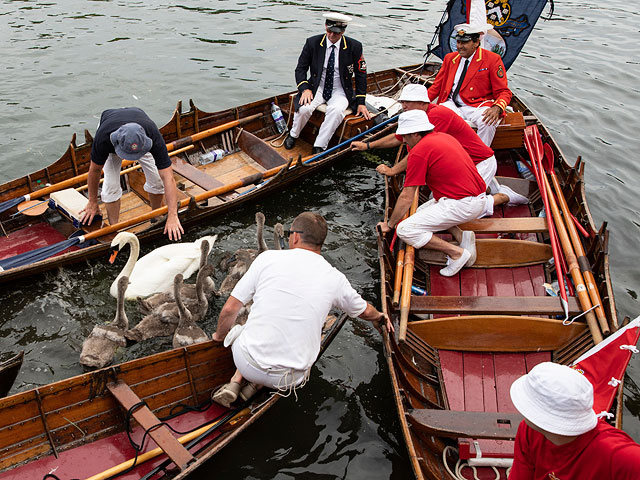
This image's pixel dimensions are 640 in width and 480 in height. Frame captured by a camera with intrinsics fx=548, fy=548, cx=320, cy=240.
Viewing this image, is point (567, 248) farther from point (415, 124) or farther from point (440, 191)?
point (415, 124)

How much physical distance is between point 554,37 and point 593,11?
14.8ft

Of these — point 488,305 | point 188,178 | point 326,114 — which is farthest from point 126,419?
point 326,114

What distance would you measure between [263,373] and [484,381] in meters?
3.02

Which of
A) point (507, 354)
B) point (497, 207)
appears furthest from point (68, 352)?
point (497, 207)

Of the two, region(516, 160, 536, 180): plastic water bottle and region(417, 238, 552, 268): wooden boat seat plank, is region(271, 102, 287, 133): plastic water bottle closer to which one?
region(516, 160, 536, 180): plastic water bottle

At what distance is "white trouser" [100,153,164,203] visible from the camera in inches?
364

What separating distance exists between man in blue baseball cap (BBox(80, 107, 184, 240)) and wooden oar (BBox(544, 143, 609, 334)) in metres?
6.31

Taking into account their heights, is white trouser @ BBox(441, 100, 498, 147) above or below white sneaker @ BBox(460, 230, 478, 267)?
above

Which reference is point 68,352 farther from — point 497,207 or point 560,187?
point 560,187

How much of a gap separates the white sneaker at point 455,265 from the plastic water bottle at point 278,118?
6356 mm

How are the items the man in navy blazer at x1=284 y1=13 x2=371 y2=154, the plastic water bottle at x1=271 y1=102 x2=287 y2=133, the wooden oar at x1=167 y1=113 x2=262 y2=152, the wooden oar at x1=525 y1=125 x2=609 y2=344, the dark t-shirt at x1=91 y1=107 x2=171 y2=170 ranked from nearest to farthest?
the wooden oar at x1=525 y1=125 x2=609 y2=344
the dark t-shirt at x1=91 y1=107 x2=171 y2=170
the wooden oar at x1=167 y1=113 x2=262 y2=152
the man in navy blazer at x1=284 y1=13 x2=371 y2=154
the plastic water bottle at x1=271 y1=102 x2=287 y2=133

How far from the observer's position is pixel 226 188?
416 inches

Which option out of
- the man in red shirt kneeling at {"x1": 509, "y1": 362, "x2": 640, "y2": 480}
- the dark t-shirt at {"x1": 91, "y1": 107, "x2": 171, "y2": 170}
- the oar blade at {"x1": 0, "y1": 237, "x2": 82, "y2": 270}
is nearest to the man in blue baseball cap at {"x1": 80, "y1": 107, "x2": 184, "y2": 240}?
the dark t-shirt at {"x1": 91, "y1": 107, "x2": 171, "y2": 170}

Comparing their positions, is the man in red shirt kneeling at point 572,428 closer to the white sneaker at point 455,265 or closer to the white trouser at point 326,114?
the white sneaker at point 455,265
